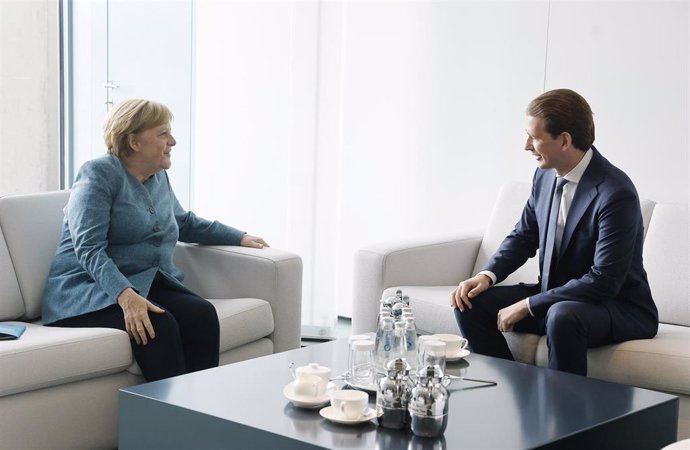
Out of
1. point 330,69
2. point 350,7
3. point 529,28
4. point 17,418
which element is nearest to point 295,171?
point 330,69

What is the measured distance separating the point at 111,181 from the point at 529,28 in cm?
206

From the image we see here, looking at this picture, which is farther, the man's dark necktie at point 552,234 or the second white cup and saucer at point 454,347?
the man's dark necktie at point 552,234

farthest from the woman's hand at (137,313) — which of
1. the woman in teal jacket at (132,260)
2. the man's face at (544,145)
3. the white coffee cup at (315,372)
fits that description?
the man's face at (544,145)

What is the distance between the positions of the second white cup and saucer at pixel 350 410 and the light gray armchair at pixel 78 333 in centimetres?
94

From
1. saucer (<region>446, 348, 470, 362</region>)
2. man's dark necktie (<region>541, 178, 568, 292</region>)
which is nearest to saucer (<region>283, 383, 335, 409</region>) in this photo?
saucer (<region>446, 348, 470, 362</region>)

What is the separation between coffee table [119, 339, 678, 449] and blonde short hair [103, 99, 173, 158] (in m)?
0.95

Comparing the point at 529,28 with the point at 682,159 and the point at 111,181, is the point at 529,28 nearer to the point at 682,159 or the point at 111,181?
the point at 682,159

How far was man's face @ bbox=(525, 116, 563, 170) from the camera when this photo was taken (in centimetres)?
302

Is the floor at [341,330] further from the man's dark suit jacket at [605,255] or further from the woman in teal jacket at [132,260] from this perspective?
the man's dark suit jacket at [605,255]

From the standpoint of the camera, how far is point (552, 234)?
3098 millimetres

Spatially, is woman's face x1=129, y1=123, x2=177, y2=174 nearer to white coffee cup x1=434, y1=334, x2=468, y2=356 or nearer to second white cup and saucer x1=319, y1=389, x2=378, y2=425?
white coffee cup x1=434, y1=334, x2=468, y2=356

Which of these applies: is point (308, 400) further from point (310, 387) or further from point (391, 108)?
point (391, 108)

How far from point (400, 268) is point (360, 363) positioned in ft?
3.82

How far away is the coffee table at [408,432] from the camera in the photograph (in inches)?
79.5
